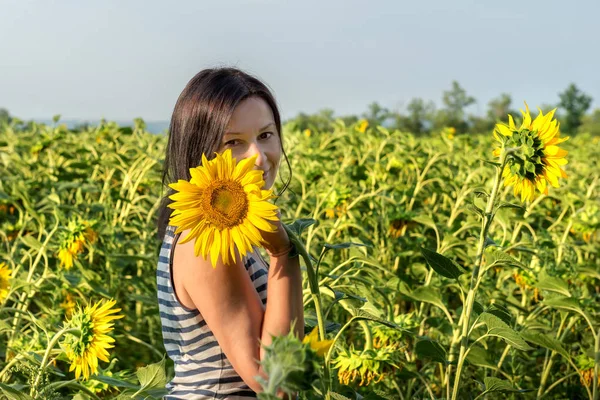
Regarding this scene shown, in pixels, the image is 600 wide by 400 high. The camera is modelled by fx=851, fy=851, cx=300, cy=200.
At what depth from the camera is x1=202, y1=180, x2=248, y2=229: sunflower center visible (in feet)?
2.75

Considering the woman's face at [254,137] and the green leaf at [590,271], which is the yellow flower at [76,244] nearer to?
the woman's face at [254,137]

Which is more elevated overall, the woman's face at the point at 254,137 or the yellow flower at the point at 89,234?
the woman's face at the point at 254,137

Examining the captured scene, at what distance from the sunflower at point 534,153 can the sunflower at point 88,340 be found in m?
0.59

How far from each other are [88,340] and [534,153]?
26.6 inches

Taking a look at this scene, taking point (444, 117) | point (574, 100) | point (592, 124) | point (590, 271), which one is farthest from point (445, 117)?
point (574, 100)

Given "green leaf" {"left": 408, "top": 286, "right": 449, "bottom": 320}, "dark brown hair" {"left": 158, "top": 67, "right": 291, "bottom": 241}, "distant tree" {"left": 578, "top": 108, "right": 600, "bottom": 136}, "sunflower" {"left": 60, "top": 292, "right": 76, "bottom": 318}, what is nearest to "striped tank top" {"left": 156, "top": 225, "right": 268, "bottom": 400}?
"dark brown hair" {"left": 158, "top": 67, "right": 291, "bottom": 241}

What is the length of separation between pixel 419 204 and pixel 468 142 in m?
1.30

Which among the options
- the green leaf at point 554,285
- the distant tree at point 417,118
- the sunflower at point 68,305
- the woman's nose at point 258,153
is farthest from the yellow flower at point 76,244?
the distant tree at point 417,118

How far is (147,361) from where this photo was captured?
228 cm

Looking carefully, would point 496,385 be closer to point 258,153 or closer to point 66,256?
point 258,153

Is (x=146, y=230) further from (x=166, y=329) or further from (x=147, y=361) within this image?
(x=166, y=329)

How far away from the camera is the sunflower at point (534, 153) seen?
1104 mm

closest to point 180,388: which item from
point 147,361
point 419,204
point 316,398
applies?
point 316,398

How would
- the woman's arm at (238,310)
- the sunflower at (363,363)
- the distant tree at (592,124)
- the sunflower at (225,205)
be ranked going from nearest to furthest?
1. the sunflower at (225,205)
2. the woman's arm at (238,310)
3. the sunflower at (363,363)
4. the distant tree at (592,124)
